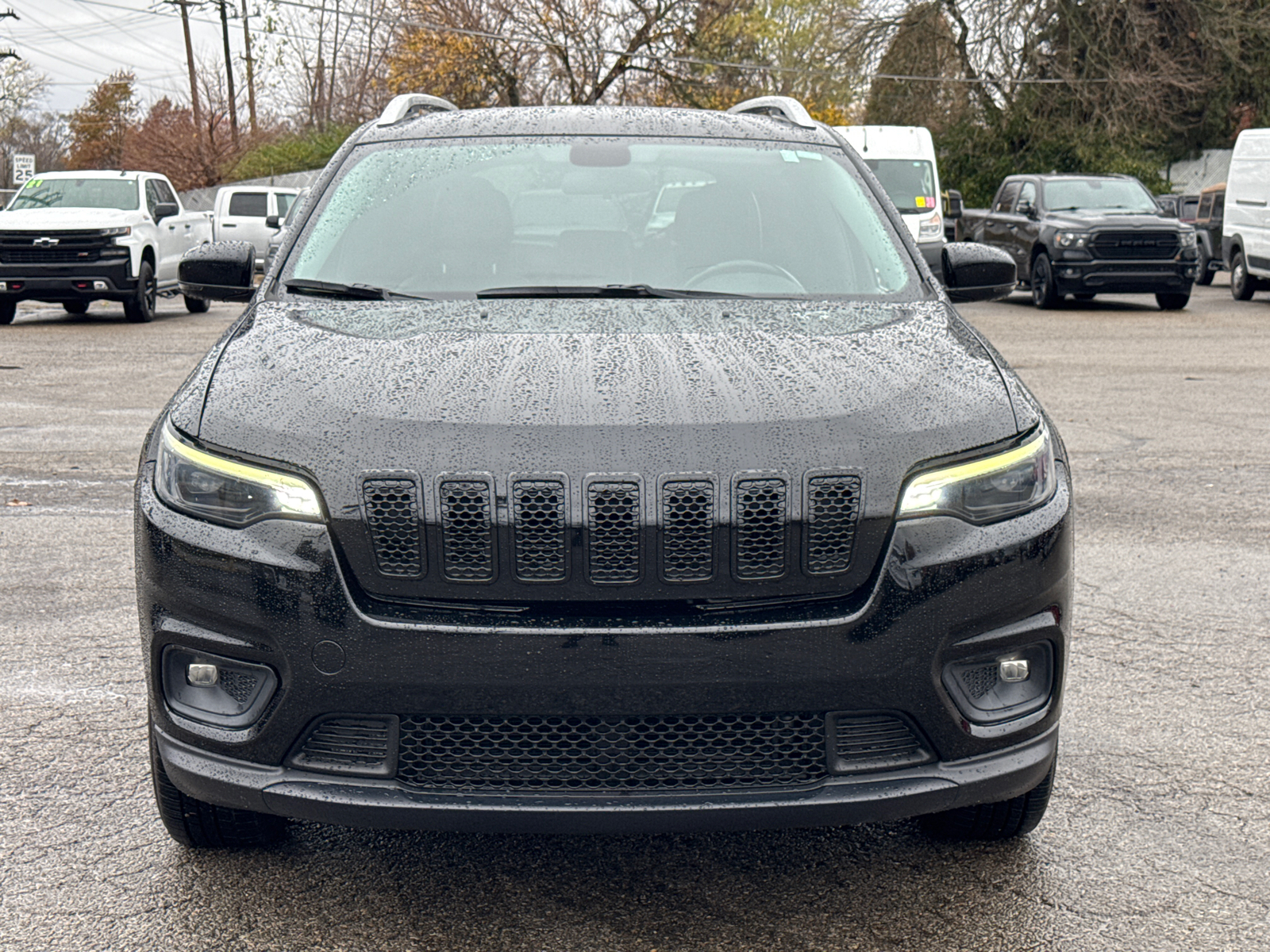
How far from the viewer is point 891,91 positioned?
41.1 metres

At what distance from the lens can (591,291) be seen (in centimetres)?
393

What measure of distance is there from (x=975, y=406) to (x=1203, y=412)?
875 centimetres

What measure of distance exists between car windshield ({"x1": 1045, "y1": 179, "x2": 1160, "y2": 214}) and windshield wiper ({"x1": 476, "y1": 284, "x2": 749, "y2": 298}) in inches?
737

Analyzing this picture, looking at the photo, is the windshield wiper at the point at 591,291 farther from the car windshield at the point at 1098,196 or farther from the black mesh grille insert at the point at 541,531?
the car windshield at the point at 1098,196

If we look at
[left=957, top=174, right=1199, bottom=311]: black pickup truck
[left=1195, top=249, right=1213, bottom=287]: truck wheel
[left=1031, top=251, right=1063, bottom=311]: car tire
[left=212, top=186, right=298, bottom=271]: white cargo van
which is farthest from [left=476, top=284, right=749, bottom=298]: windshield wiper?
[left=1195, top=249, right=1213, bottom=287]: truck wheel

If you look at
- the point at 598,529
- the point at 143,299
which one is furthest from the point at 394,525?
the point at 143,299

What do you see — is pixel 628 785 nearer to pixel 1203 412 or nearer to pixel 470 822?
pixel 470 822

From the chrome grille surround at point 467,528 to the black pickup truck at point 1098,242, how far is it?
1903 cm

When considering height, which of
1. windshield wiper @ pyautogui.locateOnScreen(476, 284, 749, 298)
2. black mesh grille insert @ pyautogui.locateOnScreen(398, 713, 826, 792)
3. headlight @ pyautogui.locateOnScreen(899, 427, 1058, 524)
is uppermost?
windshield wiper @ pyautogui.locateOnScreen(476, 284, 749, 298)

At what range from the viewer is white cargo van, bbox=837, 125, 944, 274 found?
77.7ft

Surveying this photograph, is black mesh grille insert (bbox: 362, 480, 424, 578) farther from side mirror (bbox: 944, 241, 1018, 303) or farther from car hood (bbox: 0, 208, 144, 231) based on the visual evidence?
car hood (bbox: 0, 208, 144, 231)

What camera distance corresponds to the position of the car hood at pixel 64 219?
1869 cm

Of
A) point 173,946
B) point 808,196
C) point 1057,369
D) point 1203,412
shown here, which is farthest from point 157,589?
point 1057,369

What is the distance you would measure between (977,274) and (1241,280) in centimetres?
2010
